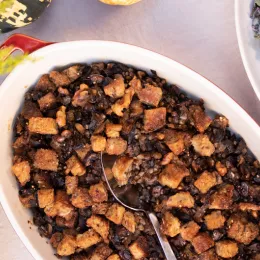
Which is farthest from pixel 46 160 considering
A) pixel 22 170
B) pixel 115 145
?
pixel 115 145

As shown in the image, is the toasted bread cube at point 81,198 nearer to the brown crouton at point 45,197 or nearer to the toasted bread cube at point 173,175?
the brown crouton at point 45,197

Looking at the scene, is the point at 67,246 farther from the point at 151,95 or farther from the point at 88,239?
the point at 151,95

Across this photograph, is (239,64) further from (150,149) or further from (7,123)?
(7,123)

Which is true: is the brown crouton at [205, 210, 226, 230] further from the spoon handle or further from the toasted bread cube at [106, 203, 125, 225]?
the toasted bread cube at [106, 203, 125, 225]

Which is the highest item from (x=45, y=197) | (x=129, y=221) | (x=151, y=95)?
(x=151, y=95)

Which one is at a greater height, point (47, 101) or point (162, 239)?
point (47, 101)

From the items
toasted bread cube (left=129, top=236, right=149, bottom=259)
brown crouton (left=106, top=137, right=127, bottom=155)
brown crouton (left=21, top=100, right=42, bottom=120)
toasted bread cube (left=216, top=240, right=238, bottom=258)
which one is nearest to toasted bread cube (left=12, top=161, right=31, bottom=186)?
brown crouton (left=21, top=100, right=42, bottom=120)
